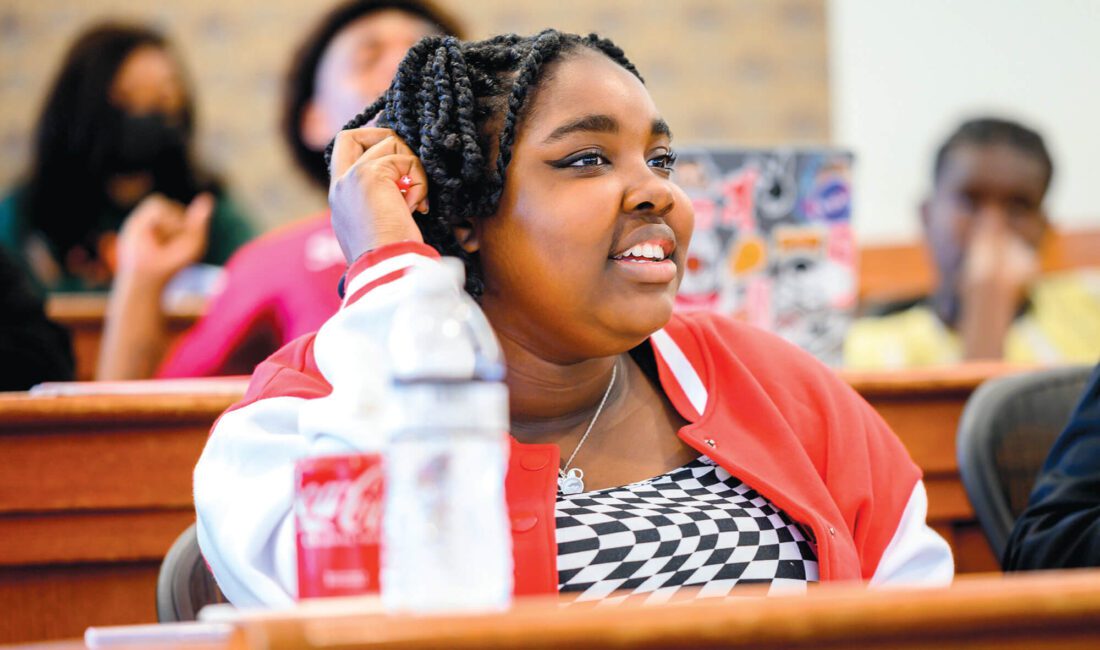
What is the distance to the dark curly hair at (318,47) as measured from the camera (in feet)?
7.84

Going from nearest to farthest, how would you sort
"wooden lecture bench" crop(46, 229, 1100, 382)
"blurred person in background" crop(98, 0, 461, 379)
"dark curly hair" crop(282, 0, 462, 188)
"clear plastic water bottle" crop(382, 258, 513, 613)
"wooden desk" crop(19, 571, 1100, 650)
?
"wooden desk" crop(19, 571, 1100, 650), "clear plastic water bottle" crop(382, 258, 513, 613), "blurred person in background" crop(98, 0, 461, 379), "dark curly hair" crop(282, 0, 462, 188), "wooden lecture bench" crop(46, 229, 1100, 382)

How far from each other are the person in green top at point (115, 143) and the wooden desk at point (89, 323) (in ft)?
1.18

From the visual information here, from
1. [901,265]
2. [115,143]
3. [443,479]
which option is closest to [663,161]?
[443,479]

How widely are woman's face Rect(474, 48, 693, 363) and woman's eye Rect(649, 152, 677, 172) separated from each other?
3 centimetres

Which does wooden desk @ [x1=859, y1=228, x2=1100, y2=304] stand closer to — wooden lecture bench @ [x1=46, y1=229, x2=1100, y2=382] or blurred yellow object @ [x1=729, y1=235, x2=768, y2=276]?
wooden lecture bench @ [x1=46, y1=229, x2=1100, y2=382]

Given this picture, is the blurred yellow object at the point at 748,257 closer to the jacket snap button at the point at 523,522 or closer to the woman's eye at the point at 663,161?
the woman's eye at the point at 663,161

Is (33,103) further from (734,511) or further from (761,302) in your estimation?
(734,511)

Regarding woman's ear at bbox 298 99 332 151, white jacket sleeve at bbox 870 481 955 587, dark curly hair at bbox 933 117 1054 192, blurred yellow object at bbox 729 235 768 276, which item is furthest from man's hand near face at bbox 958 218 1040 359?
white jacket sleeve at bbox 870 481 955 587

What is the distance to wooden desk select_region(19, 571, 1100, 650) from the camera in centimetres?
63

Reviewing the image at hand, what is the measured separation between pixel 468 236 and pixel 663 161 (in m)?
0.23

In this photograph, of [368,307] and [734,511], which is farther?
[734,511]

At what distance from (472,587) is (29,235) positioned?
111 inches

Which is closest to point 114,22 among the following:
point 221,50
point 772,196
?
point 221,50

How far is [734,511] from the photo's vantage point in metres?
1.22
